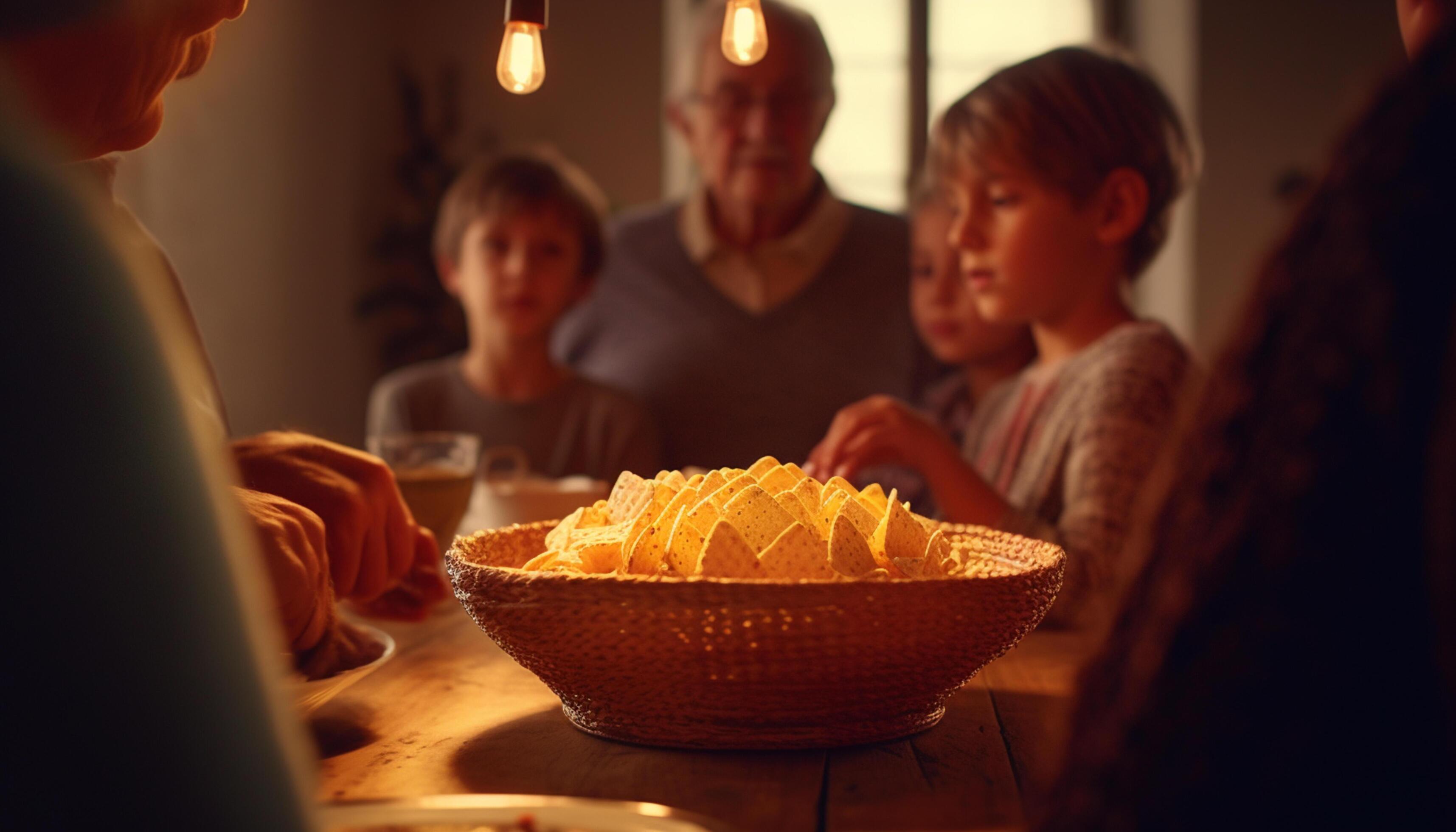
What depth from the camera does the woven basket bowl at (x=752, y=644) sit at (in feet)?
1.69

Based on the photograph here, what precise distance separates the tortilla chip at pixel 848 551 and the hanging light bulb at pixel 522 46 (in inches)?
11.5

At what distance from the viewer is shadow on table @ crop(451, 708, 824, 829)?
49 cm

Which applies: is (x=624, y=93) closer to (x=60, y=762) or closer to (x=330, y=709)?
(x=330, y=709)

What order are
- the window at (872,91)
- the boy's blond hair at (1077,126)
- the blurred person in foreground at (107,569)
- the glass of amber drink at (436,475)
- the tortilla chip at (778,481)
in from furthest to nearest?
the window at (872,91)
the boy's blond hair at (1077,126)
the glass of amber drink at (436,475)
the tortilla chip at (778,481)
the blurred person in foreground at (107,569)

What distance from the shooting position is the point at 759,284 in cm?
221

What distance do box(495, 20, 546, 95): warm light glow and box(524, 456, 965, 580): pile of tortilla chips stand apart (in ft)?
0.80

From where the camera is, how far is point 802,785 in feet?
1.69

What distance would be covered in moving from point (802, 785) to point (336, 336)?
13.6 feet

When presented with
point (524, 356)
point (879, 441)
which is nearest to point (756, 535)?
point (879, 441)

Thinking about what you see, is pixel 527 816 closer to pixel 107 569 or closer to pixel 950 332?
pixel 107 569

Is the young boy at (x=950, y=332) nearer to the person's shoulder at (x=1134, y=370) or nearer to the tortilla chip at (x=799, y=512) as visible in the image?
the person's shoulder at (x=1134, y=370)

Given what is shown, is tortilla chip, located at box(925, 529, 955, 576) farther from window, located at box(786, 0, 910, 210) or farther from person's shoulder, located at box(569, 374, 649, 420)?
window, located at box(786, 0, 910, 210)

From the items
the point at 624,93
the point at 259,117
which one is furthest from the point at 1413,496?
the point at 624,93

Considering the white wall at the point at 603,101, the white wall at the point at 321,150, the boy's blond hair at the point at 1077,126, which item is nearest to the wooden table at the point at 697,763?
the boy's blond hair at the point at 1077,126
